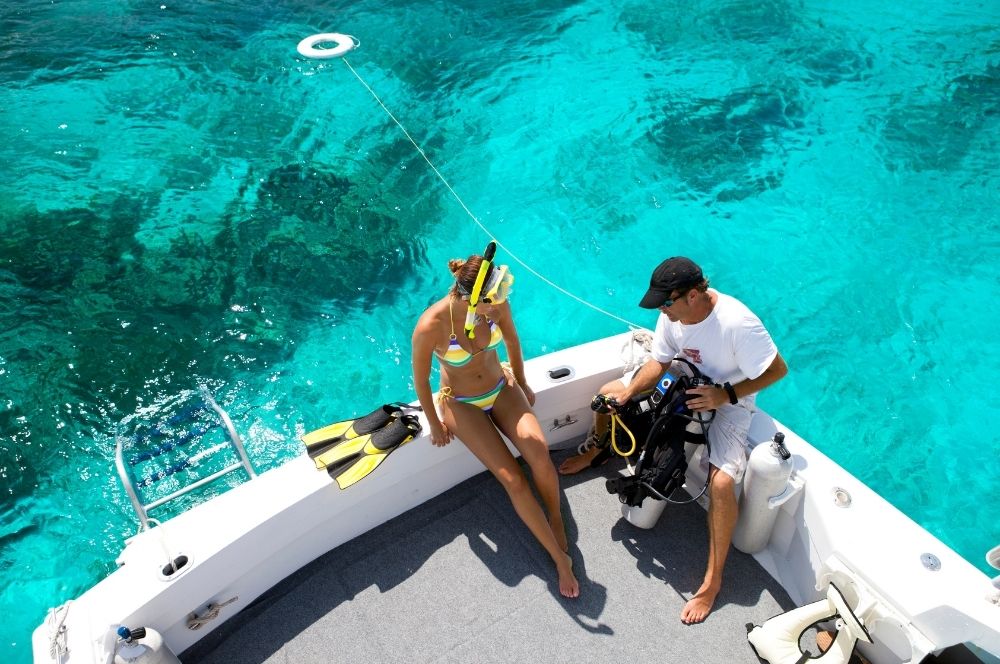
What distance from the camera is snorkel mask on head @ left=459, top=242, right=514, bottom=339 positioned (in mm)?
2789

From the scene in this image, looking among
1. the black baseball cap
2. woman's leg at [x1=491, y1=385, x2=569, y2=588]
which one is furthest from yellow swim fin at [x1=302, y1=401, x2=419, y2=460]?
the black baseball cap

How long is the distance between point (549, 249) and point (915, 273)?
3295 millimetres

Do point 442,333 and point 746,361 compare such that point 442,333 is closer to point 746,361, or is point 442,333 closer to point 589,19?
point 746,361

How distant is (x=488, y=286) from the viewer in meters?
2.81

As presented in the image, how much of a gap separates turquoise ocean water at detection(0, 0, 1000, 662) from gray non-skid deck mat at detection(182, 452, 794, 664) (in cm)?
111

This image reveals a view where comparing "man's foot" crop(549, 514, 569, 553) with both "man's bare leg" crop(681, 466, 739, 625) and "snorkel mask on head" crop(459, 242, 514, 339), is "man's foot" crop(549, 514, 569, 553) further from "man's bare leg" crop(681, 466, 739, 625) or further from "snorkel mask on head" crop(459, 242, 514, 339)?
"snorkel mask on head" crop(459, 242, 514, 339)

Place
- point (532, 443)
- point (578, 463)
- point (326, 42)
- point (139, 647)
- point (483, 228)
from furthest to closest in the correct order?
point (326, 42) < point (483, 228) < point (578, 463) < point (532, 443) < point (139, 647)

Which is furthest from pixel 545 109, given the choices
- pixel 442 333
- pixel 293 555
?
pixel 293 555

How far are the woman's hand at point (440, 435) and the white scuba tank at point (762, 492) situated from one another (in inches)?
55.2

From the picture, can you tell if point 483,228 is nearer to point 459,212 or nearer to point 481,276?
point 459,212

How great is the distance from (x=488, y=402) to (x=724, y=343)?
3.80 feet

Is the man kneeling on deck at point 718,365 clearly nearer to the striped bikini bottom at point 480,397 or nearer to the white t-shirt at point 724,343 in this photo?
the white t-shirt at point 724,343

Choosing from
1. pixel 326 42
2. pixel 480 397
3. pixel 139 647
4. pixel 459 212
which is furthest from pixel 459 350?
pixel 326 42

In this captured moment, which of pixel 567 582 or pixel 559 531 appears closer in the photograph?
pixel 567 582
